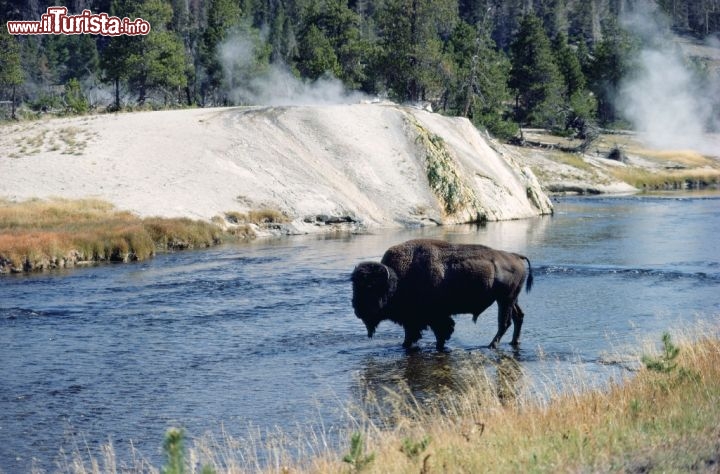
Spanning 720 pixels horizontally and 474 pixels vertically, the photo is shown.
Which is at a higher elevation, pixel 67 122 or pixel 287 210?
pixel 67 122

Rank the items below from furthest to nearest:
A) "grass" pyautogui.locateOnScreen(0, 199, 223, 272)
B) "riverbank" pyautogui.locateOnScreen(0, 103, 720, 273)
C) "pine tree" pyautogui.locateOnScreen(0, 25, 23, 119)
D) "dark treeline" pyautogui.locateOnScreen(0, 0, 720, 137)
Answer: "pine tree" pyautogui.locateOnScreen(0, 25, 23, 119), "dark treeline" pyautogui.locateOnScreen(0, 0, 720, 137), "riverbank" pyautogui.locateOnScreen(0, 103, 720, 273), "grass" pyautogui.locateOnScreen(0, 199, 223, 272)

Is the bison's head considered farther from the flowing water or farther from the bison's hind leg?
the bison's hind leg

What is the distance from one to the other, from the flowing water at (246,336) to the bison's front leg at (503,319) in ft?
0.68

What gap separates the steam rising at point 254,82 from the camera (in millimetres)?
79312

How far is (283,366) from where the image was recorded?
14.5 metres

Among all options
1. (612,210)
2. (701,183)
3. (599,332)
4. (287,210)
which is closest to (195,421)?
(599,332)

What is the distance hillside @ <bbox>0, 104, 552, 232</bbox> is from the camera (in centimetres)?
3691

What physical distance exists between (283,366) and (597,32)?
162065 millimetres

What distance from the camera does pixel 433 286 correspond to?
50.0 feet

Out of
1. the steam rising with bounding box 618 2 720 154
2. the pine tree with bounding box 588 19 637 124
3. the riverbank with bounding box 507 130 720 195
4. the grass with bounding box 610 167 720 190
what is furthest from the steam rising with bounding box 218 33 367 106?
the pine tree with bounding box 588 19 637 124

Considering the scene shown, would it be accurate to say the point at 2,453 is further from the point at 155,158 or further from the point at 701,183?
the point at 701,183

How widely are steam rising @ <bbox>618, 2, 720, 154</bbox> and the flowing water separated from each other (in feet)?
261

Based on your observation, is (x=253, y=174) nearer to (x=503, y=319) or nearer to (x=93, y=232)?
(x=93, y=232)

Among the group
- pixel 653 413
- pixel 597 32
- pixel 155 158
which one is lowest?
pixel 653 413
